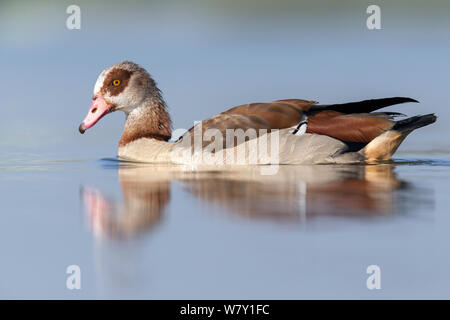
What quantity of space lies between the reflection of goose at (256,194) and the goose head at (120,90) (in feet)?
6.17

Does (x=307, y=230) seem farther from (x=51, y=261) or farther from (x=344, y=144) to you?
(x=344, y=144)

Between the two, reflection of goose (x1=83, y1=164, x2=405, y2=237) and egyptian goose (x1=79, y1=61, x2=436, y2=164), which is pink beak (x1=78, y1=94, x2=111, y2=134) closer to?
egyptian goose (x1=79, y1=61, x2=436, y2=164)

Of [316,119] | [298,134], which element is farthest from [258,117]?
[316,119]

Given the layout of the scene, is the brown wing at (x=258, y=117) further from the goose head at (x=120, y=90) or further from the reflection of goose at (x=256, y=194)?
the goose head at (x=120, y=90)

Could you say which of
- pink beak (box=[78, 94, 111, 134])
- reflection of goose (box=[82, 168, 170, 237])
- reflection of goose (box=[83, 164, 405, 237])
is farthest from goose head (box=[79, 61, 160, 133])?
reflection of goose (box=[82, 168, 170, 237])

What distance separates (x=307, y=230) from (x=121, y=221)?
1.47m

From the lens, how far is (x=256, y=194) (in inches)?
260

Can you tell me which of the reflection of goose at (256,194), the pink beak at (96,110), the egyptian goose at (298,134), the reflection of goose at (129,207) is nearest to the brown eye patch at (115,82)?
the pink beak at (96,110)

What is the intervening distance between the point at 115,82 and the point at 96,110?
55 centimetres

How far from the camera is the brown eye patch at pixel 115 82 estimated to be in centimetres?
1058

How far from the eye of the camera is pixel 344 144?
9.40 meters

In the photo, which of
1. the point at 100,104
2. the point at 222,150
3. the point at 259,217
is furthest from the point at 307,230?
the point at 100,104

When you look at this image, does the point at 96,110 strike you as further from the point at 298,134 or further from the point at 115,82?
the point at 298,134

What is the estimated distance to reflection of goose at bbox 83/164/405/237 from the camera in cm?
548
